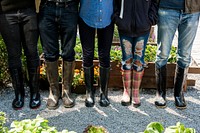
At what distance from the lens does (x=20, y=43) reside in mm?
4188

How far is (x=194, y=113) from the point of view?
4.50 m

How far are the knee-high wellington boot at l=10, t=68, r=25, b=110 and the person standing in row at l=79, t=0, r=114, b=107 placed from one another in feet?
2.85

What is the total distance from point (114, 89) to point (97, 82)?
1.07ft

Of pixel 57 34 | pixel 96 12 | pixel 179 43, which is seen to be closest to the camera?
pixel 96 12

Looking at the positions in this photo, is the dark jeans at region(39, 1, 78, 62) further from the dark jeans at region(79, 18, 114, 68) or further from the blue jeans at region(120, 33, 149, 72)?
the blue jeans at region(120, 33, 149, 72)

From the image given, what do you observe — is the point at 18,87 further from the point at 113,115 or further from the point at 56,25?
the point at 113,115

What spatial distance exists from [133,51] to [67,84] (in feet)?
3.29

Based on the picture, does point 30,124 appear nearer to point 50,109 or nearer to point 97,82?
point 50,109

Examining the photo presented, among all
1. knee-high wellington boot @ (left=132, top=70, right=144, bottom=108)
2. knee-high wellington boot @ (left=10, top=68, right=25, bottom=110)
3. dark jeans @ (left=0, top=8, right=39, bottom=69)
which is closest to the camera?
dark jeans @ (left=0, top=8, right=39, bottom=69)

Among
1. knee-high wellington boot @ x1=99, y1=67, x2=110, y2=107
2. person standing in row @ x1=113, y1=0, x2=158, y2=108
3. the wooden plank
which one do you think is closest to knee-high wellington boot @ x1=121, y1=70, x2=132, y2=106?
person standing in row @ x1=113, y1=0, x2=158, y2=108

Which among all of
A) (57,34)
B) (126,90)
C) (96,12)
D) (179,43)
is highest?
(96,12)

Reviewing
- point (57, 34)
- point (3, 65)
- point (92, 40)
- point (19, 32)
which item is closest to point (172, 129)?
point (92, 40)

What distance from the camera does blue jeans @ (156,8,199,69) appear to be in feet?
13.4

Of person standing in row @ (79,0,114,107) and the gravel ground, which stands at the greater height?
person standing in row @ (79,0,114,107)
